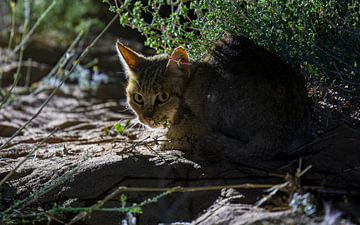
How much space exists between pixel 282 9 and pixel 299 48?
0.28 meters

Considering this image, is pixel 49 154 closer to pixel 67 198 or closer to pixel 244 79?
pixel 67 198

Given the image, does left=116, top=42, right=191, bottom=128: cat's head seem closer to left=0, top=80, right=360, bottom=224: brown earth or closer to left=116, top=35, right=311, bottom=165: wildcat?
left=116, top=35, right=311, bottom=165: wildcat

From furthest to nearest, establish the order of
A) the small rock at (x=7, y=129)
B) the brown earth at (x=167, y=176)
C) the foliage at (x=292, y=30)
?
the small rock at (x=7, y=129)
the foliage at (x=292, y=30)
the brown earth at (x=167, y=176)

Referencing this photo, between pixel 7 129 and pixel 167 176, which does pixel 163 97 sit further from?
pixel 7 129

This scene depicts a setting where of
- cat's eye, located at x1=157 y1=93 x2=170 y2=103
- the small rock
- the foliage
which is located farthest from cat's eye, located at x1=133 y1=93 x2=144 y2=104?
the small rock

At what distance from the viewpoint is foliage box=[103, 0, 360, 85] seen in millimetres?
3750

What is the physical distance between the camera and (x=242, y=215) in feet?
9.52

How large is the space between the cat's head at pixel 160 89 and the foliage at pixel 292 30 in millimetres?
300

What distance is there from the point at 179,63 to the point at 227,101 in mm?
429

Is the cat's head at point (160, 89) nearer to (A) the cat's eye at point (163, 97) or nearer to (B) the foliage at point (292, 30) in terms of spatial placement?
(A) the cat's eye at point (163, 97)

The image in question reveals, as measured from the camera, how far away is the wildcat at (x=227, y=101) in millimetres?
3578

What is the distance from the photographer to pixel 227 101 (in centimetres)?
366

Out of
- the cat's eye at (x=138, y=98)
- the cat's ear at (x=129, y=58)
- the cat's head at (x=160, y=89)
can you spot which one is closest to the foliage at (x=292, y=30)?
the cat's ear at (x=129, y=58)

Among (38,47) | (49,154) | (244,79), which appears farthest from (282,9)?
(38,47)
